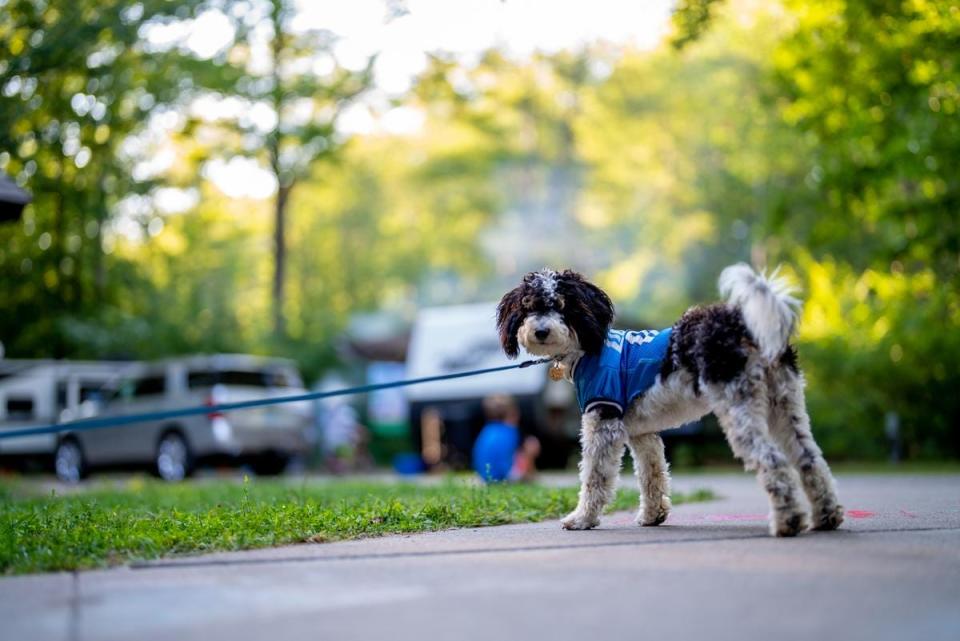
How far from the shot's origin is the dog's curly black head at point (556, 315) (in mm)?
7684

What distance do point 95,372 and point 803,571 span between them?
2497cm

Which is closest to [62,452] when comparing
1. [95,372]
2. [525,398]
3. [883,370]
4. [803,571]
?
[95,372]

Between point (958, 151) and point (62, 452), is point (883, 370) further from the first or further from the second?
point (62, 452)

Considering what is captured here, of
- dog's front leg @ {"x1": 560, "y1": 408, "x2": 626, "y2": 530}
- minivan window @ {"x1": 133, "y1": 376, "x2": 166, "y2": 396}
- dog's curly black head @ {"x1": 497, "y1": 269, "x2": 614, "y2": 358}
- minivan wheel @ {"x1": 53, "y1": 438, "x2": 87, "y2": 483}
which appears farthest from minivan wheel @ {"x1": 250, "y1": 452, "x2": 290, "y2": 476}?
dog's front leg @ {"x1": 560, "y1": 408, "x2": 626, "y2": 530}

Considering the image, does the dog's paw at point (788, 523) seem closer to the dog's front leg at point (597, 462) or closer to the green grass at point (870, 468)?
the dog's front leg at point (597, 462)

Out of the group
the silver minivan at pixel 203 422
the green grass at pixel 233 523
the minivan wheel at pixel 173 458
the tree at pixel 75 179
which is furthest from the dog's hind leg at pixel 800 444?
the tree at pixel 75 179

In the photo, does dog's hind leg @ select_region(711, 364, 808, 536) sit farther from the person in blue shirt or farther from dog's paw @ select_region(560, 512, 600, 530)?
the person in blue shirt

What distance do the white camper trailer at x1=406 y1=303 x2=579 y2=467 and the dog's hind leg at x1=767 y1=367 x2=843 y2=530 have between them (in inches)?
587

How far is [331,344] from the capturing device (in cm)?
2983

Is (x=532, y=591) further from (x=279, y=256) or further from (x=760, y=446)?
(x=279, y=256)

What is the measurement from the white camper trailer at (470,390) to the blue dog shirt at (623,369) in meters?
14.4

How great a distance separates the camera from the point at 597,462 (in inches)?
301

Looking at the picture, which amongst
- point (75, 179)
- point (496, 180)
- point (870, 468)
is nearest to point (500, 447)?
point (870, 468)

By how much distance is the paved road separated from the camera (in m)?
4.61
